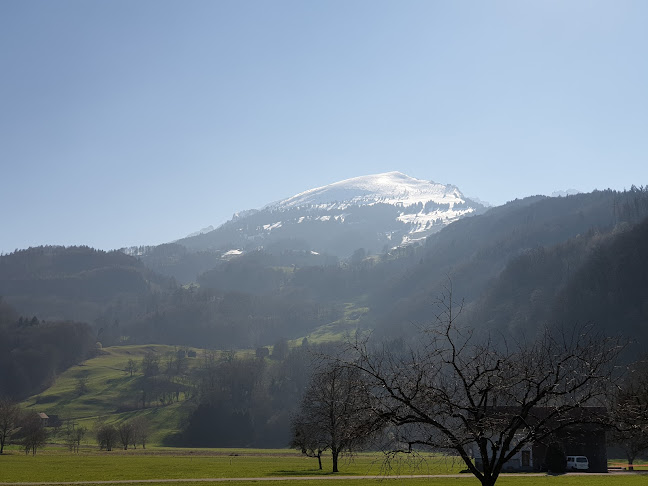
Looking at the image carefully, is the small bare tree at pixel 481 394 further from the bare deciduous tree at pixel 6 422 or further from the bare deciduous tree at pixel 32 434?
the bare deciduous tree at pixel 6 422

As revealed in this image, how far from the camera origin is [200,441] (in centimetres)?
19812

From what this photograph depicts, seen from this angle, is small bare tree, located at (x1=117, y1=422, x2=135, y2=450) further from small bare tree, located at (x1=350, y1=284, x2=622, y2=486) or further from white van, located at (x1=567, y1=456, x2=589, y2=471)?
small bare tree, located at (x1=350, y1=284, x2=622, y2=486)

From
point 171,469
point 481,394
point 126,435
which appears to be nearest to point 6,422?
point 126,435

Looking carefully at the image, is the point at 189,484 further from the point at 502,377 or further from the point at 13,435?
the point at 13,435

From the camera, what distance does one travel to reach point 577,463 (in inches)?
2731

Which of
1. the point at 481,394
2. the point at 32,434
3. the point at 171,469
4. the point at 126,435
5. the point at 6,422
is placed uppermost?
the point at 481,394

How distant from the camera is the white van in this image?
6862cm

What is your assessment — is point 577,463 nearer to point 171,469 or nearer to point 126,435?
point 171,469

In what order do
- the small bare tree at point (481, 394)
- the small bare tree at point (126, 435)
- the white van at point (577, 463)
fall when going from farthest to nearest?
the small bare tree at point (126, 435) → the white van at point (577, 463) → the small bare tree at point (481, 394)

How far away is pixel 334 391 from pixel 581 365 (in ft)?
152

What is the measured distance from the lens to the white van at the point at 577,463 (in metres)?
68.6

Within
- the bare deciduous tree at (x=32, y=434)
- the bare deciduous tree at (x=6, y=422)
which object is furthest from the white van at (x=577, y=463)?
the bare deciduous tree at (x=6, y=422)

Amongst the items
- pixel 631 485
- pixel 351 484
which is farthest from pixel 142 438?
pixel 631 485

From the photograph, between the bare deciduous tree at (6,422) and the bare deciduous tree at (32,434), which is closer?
the bare deciduous tree at (32,434)
